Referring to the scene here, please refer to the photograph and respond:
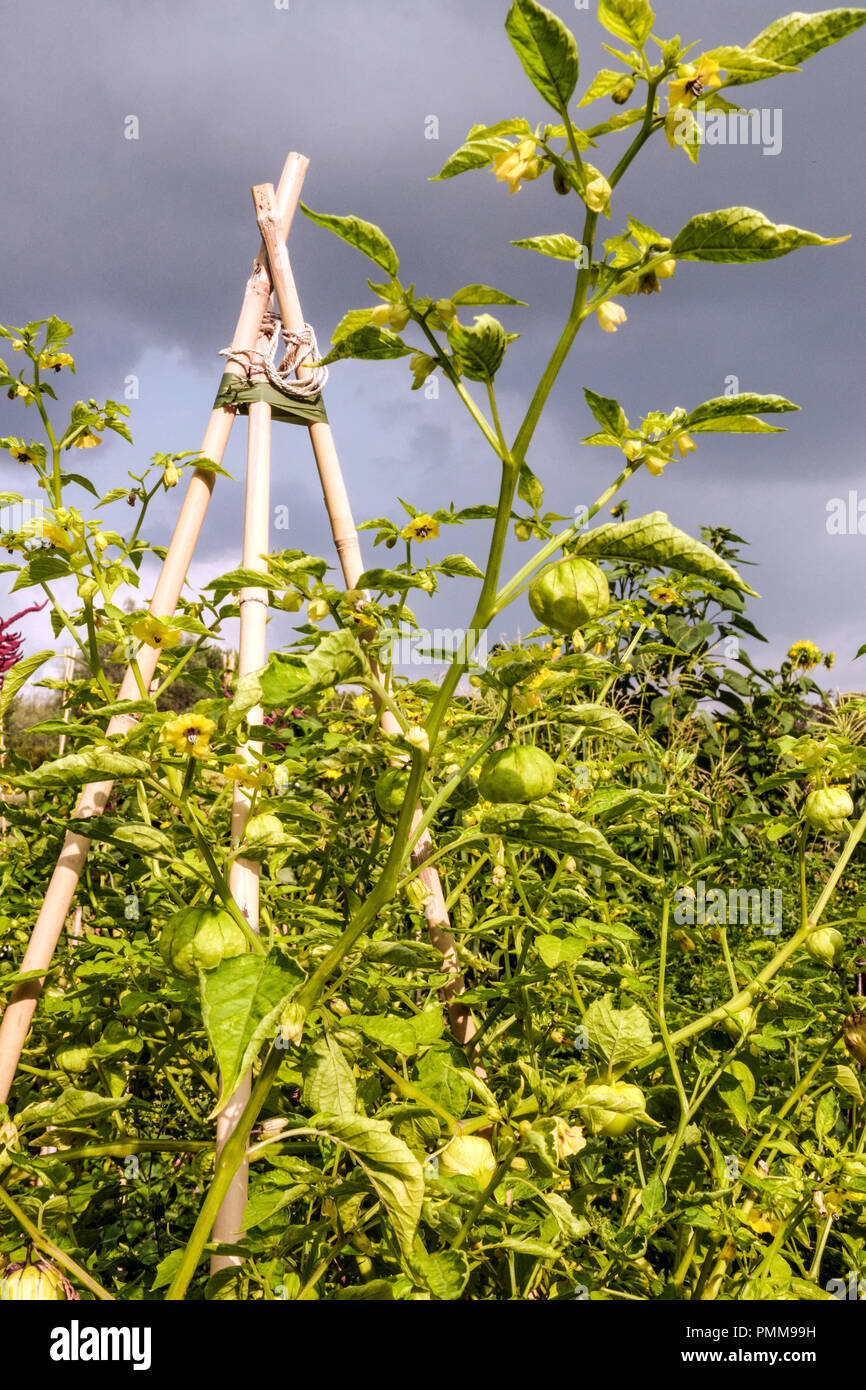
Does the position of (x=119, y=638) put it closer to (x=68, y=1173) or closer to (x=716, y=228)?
(x=68, y=1173)

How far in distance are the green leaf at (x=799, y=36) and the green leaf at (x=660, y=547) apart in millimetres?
278

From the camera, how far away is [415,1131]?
2.96 feet

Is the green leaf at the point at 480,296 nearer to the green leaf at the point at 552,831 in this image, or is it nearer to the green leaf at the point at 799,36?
the green leaf at the point at 799,36

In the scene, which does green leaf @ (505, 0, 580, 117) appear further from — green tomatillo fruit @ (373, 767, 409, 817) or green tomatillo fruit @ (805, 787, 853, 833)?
green tomatillo fruit @ (805, 787, 853, 833)

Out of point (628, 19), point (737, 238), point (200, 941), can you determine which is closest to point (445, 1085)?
point (200, 941)

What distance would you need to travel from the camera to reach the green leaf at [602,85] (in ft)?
2.07

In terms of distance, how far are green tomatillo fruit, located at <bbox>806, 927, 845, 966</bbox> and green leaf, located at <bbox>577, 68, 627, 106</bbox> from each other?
931 mm

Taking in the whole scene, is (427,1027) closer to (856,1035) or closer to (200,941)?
(200,941)

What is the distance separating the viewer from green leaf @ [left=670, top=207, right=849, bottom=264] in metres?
0.56

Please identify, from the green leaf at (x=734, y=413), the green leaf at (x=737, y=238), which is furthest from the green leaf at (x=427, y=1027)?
the green leaf at (x=737, y=238)

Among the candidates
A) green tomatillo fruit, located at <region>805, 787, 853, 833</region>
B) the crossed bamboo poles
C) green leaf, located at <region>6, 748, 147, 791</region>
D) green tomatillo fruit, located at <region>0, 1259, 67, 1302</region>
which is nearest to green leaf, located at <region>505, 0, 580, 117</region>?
green leaf, located at <region>6, 748, 147, 791</region>

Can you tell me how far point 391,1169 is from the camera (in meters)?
0.65

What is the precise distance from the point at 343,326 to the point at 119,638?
1.97ft
